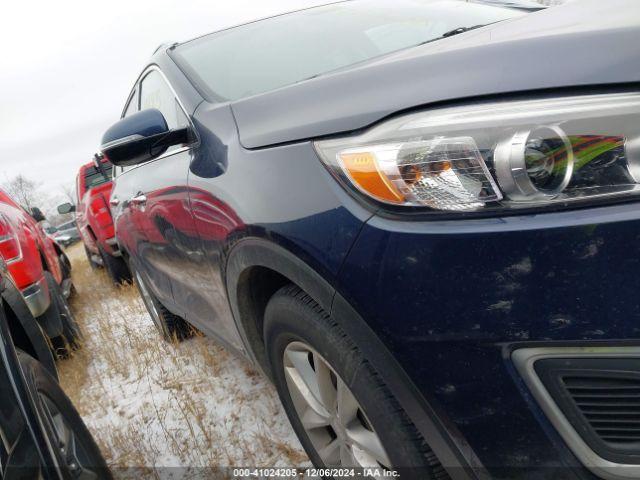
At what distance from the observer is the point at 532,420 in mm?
945

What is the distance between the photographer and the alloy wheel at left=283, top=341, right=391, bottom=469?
1.35 metres

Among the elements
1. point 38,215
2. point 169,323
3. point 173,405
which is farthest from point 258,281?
point 38,215

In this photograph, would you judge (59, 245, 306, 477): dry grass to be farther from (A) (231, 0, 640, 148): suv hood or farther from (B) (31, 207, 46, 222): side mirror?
(B) (31, 207, 46, 222): side mirror

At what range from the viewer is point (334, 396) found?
4.80 ft

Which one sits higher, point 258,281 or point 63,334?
point 258,281

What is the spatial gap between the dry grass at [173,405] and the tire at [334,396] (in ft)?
1.62

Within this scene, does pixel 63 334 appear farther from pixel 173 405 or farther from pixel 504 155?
pixel 504 155

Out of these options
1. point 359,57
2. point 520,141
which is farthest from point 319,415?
point 359,57

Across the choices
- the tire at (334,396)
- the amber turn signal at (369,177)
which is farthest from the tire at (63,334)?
the amber turn signal at (369,177)

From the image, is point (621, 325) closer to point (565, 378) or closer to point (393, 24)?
point (565, 378)

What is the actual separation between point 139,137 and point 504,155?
4.54 feet

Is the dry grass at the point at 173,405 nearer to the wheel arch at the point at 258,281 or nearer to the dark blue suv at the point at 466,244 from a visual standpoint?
the wheel arch at the point at 258,281

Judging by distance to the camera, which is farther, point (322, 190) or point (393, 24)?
point (393, 24)

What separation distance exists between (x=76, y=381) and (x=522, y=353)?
3.28m
